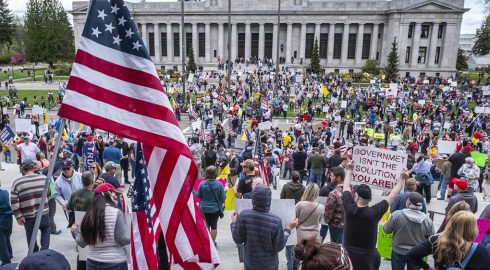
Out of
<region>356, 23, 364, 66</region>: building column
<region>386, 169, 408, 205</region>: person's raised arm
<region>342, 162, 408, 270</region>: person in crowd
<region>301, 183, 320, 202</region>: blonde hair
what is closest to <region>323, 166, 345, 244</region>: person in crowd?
<region>301, 183, 320, 202</region>: blonde hair

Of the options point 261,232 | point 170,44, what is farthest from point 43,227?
point 170,44

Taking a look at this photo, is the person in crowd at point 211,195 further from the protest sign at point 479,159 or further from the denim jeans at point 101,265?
the protest sign at point 479,159

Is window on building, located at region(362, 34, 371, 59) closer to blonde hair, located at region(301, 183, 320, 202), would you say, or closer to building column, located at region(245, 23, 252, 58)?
building column, located at region(245, 23, 252, 58)

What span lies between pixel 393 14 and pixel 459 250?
64.1 metres

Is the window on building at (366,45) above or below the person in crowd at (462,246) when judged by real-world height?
above

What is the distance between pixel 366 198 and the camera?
467 cm

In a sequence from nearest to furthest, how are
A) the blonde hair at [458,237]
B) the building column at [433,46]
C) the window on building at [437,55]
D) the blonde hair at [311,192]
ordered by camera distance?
the blonde hair at [458,237] < the blonde hair at [311,192] < the building column at [433,46] < the window on building at [437,55]

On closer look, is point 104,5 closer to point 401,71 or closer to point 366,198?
point 366,198

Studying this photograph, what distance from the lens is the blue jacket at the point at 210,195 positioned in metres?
6.83

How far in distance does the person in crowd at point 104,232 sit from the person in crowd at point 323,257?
240 cm

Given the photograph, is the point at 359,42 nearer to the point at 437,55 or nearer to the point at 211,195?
the point at 437,55

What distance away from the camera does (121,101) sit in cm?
357

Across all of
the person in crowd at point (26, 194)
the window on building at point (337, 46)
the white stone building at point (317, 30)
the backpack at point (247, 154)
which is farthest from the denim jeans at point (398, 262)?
the window on building at point (337, 46)

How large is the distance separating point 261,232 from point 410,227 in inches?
82.2
